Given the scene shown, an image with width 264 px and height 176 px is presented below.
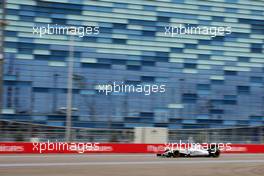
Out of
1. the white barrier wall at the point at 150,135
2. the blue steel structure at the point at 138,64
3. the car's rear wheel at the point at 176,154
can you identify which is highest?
the blue steel structure at the point at 138,64

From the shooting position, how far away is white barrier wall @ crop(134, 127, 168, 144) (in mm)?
37281

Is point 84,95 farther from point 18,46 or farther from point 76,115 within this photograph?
point 18,46

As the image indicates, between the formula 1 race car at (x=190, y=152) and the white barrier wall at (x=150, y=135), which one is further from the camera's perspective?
the white barrier wall at (x=150, y=135)

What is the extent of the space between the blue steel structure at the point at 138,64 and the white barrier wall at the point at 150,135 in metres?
12.5

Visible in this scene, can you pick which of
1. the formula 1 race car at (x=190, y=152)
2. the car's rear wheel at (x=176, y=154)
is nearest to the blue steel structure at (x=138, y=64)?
the formula 1 race car at (x=190, y=152)

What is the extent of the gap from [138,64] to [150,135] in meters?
18.1

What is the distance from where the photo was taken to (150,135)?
124 ft

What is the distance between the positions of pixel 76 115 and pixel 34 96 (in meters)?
4.27

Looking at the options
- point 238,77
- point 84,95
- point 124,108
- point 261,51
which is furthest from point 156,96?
point 261,51

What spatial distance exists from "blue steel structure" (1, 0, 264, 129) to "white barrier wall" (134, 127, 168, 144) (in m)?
12.5

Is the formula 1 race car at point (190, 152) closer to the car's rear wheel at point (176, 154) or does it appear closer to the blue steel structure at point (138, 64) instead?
the car's rear wheel at point (176, 154)

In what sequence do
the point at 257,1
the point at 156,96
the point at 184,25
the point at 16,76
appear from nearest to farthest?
the point at 16,76
the point at 156,96
the point at 184,25
the point at 257,1

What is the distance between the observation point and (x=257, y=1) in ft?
206

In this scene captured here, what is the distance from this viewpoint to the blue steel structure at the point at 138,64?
1969 inches
